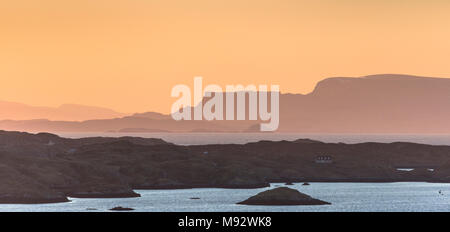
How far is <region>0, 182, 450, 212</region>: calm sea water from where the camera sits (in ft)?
431

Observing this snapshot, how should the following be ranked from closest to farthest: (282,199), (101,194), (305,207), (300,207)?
1. (300,207)
2. (305,207)
3. (282,199)
4. (101,194)

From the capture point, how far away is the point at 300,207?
132m

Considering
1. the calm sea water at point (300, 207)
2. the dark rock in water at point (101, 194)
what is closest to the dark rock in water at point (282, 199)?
the calm sea water at point (300, 207)

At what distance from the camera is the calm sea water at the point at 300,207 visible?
13125 cm

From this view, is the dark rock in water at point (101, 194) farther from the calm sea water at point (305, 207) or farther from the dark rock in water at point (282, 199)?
the dark rock in water at point (282, 199)

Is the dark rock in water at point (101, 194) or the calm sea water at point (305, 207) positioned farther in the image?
the dark rock in water at point (101, 194)

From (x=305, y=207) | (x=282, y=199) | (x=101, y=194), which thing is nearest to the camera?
(x=305, y=207)

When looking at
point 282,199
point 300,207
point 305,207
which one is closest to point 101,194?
point 282,199

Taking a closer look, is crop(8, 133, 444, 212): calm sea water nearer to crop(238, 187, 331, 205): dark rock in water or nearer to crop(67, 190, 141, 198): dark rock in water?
crop(238, 187, 331, 205): dark rock in water

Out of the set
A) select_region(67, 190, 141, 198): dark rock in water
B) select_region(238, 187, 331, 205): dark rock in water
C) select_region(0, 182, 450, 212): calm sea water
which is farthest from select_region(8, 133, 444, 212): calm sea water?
select_region(67, 190, 141, 198): dark rock in water

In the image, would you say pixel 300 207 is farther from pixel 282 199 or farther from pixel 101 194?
pixel 101 194

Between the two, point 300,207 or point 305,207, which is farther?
point 305,207
